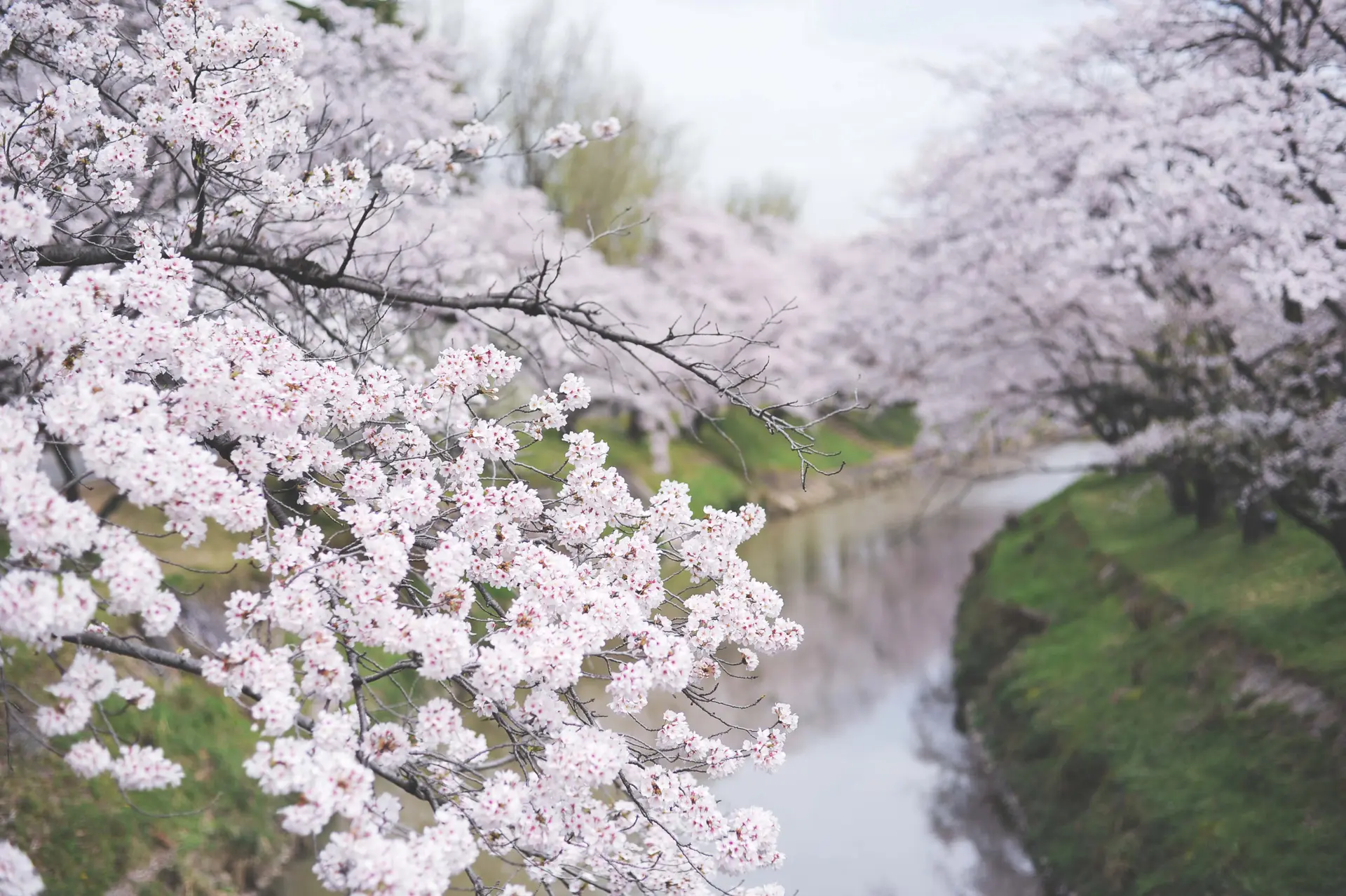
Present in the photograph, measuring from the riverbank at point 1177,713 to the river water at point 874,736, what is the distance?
0.57 meters

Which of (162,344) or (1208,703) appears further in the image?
(1208,703)

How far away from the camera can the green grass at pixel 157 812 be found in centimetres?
709

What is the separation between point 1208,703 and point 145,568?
338 inches

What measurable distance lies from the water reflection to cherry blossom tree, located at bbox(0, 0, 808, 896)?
971mm

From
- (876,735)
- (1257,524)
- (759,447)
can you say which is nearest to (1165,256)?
(1257,524)

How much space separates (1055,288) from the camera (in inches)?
459

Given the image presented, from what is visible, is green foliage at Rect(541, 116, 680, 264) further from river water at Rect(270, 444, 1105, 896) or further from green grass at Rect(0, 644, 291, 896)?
green grass at Rect(0, 644, 291, 896)

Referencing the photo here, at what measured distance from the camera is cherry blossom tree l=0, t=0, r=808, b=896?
8.96 ft

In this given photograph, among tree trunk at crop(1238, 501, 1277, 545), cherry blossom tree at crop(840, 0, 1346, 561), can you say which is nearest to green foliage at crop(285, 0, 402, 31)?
cherry blossom tree at crop(840, 0, 1346, 561)

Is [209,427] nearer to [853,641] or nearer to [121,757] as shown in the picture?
[121,757]

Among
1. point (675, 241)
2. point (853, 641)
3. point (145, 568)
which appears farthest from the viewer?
point (675, 241)

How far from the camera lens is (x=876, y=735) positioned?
12742 millimetres

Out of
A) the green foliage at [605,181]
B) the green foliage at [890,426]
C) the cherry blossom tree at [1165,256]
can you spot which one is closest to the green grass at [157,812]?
the cherry blossom tree at [1165,256]

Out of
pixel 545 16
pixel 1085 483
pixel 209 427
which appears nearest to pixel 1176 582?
pixel 1085 483
